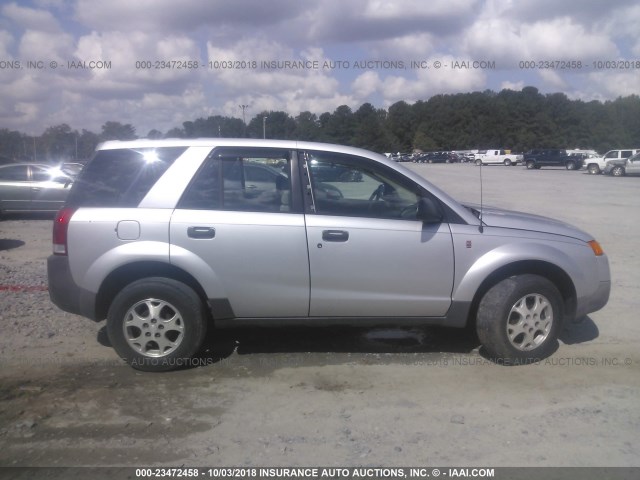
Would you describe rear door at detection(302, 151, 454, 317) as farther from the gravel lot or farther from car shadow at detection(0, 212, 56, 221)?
car shadow at detection(0, 212, 56, 221)

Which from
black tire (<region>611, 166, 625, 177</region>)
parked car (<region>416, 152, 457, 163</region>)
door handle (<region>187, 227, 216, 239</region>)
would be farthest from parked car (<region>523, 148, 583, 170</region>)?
door handle (<region>187, 227, 216, 239</region>)

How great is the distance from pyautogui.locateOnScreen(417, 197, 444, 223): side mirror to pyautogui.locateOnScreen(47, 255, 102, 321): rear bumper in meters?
2.77

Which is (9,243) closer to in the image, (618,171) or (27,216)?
(27,216)

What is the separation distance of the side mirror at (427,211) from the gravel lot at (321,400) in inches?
50.9

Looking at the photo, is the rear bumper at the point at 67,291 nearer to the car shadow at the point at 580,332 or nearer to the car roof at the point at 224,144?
the car roof at the point at 224,144

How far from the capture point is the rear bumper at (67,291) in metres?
5.08

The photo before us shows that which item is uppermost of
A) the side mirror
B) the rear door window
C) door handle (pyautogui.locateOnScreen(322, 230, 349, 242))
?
the rear door window

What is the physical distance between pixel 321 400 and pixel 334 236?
1.31 m

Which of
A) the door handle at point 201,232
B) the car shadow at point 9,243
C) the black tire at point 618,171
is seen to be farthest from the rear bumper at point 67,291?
the black tire at point 618,171

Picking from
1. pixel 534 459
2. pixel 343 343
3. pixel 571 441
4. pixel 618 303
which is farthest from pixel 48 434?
pixel 618 303

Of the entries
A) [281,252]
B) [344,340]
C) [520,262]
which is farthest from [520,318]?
[281,252]

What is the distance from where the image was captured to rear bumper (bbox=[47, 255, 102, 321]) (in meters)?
5.08

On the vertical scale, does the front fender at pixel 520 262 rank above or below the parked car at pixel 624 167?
below

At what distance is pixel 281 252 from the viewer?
16.6ft
